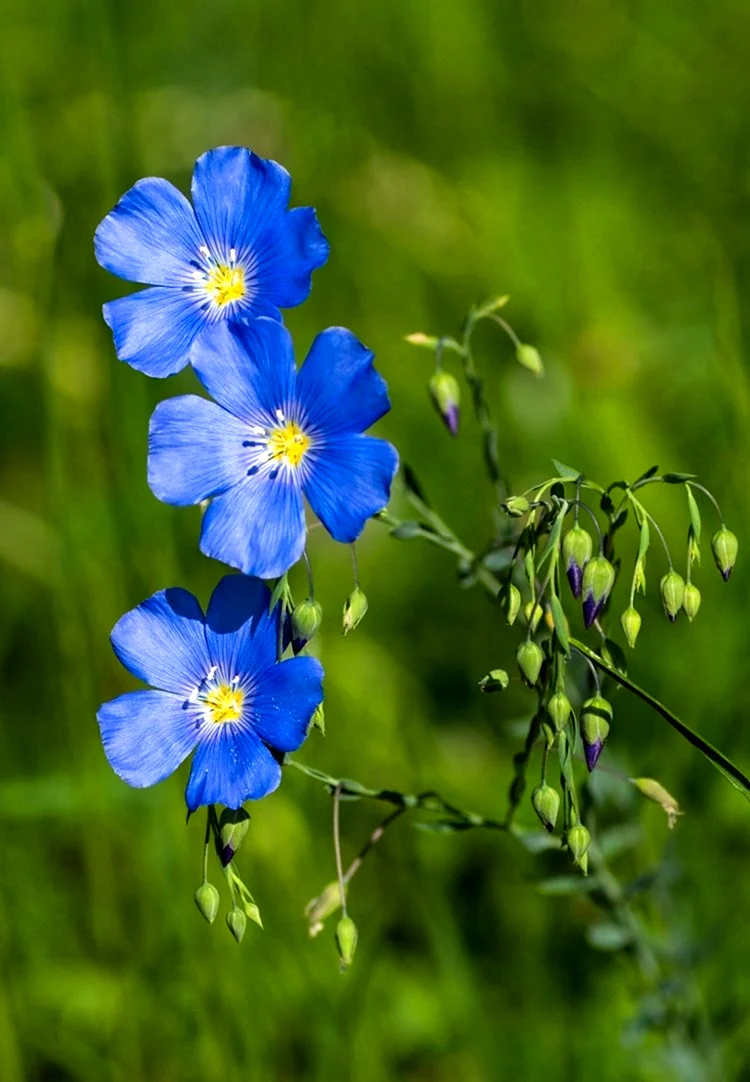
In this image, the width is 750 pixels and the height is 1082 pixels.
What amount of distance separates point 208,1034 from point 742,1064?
3.58 ft

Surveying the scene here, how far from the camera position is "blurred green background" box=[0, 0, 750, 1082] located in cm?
276

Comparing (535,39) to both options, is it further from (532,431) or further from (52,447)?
(52,447)

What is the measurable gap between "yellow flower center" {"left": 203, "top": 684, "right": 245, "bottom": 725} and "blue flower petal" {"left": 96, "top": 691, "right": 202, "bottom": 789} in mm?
25

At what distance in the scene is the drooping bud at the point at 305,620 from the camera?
169 centimetres

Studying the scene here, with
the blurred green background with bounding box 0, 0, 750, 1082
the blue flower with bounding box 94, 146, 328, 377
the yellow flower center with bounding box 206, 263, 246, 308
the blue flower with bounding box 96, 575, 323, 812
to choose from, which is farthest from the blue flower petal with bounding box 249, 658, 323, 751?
the blurred green background with bounding box 0, 0, 750, 1082

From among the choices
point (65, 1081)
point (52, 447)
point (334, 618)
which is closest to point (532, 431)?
point (334, 618)

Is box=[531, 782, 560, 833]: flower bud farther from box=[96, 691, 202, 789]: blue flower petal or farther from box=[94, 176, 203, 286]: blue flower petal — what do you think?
box=[94, 176, 203, 286]: blue flower petal

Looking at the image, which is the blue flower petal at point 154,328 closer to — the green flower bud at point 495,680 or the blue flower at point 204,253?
the blue flower at point 204,253

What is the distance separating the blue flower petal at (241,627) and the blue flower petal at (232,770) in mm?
102

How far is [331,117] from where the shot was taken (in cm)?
478

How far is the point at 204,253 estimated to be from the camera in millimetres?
1913

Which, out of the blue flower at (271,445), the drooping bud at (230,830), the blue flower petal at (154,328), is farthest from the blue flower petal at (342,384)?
the drooping bud at (230,830)

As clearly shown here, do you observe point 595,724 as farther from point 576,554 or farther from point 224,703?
point 224,703

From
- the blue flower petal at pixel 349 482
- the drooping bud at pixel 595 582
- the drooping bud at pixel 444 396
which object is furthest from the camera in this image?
the drooping bud at pixel 444 396
